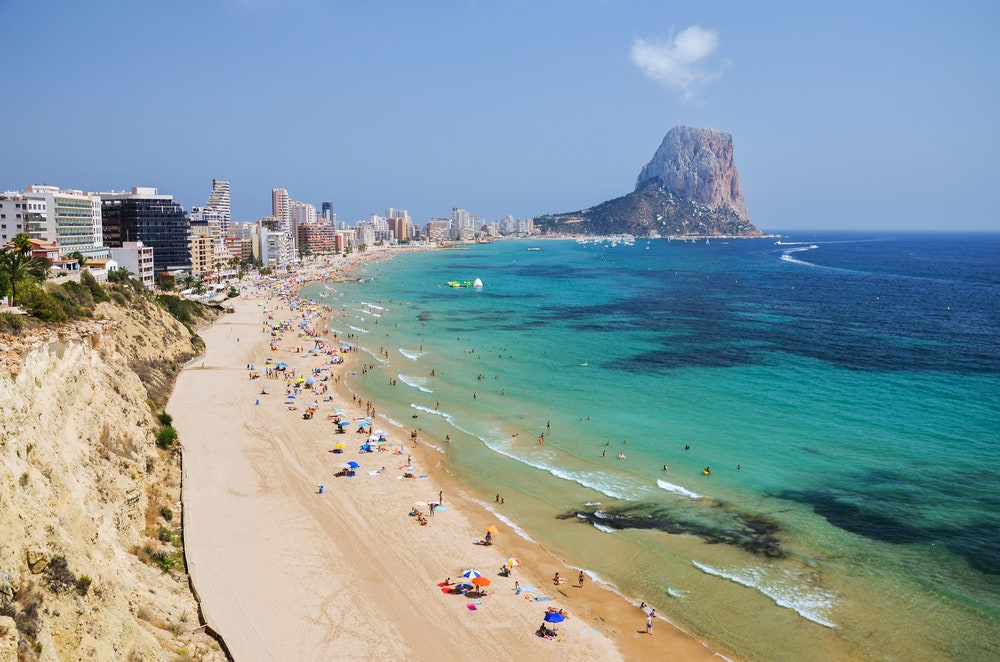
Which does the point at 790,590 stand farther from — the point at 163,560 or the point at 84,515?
the point at 84,515

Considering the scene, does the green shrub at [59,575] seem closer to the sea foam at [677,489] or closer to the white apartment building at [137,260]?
the sea foam at [677,489]

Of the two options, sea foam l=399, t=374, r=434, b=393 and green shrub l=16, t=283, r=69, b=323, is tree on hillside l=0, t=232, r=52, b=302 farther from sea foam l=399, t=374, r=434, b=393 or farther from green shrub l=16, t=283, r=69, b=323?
sea foam l=399, t=374, r=434, b=393

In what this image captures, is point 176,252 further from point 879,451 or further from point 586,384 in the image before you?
point 879,451

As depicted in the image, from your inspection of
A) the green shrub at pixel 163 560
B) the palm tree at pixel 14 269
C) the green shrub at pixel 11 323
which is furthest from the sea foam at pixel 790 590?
Result: the palm tree at pixel 14 269

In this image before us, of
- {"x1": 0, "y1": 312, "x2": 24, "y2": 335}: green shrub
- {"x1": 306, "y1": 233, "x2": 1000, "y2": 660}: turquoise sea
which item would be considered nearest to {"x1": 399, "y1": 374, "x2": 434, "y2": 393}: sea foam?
{"x1": 306, "y1": 233, "x2": 1000, "y2": 660}: turquoise sea

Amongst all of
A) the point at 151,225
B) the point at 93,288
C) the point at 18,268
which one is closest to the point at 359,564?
the point at 18,268
